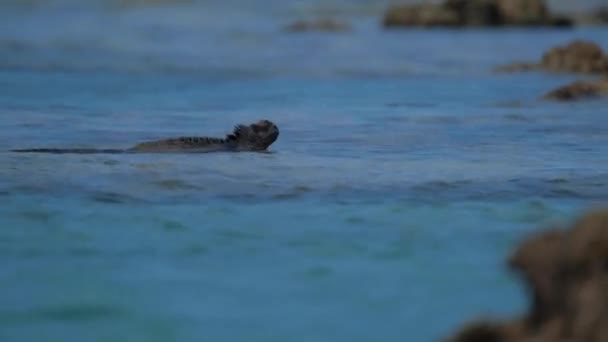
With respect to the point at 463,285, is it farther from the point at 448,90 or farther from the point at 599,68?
the point at 599,68

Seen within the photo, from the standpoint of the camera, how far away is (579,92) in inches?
853

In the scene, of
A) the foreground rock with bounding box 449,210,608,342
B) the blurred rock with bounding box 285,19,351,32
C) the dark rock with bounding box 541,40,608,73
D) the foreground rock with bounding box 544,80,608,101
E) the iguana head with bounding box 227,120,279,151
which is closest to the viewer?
the foreground rock with bounding box 449,210,608,342

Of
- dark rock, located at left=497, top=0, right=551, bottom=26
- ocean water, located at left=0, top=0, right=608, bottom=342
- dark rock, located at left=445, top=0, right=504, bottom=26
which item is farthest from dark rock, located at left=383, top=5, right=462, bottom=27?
ocean water, located at left=0, top=0, right=608, bottom=342

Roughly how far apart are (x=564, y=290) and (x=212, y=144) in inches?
362

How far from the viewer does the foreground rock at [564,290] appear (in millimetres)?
5824

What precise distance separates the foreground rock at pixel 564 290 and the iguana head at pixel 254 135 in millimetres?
8981

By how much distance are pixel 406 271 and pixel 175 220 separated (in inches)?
92.6

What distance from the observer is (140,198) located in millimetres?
11773

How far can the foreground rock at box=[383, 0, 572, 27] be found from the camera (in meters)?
45.6

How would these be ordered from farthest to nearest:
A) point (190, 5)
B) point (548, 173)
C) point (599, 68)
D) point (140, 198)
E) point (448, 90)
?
point (190, 5)
point (599, 68)
point (448, 90)
point (548, 173)
point (140, 198)

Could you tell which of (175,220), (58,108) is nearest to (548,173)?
(175,220)

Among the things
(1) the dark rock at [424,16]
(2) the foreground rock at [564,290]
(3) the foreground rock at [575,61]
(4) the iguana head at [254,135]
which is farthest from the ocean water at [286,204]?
(1) the dark rock at [424,16]

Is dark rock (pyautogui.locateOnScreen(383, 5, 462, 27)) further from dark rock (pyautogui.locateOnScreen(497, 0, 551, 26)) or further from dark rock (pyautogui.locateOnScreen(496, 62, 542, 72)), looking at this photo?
dark rock (pyautogui.locateOnScreen(496, 62, 542, 72))

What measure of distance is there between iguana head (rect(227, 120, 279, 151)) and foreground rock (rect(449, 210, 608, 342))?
8.98 m
